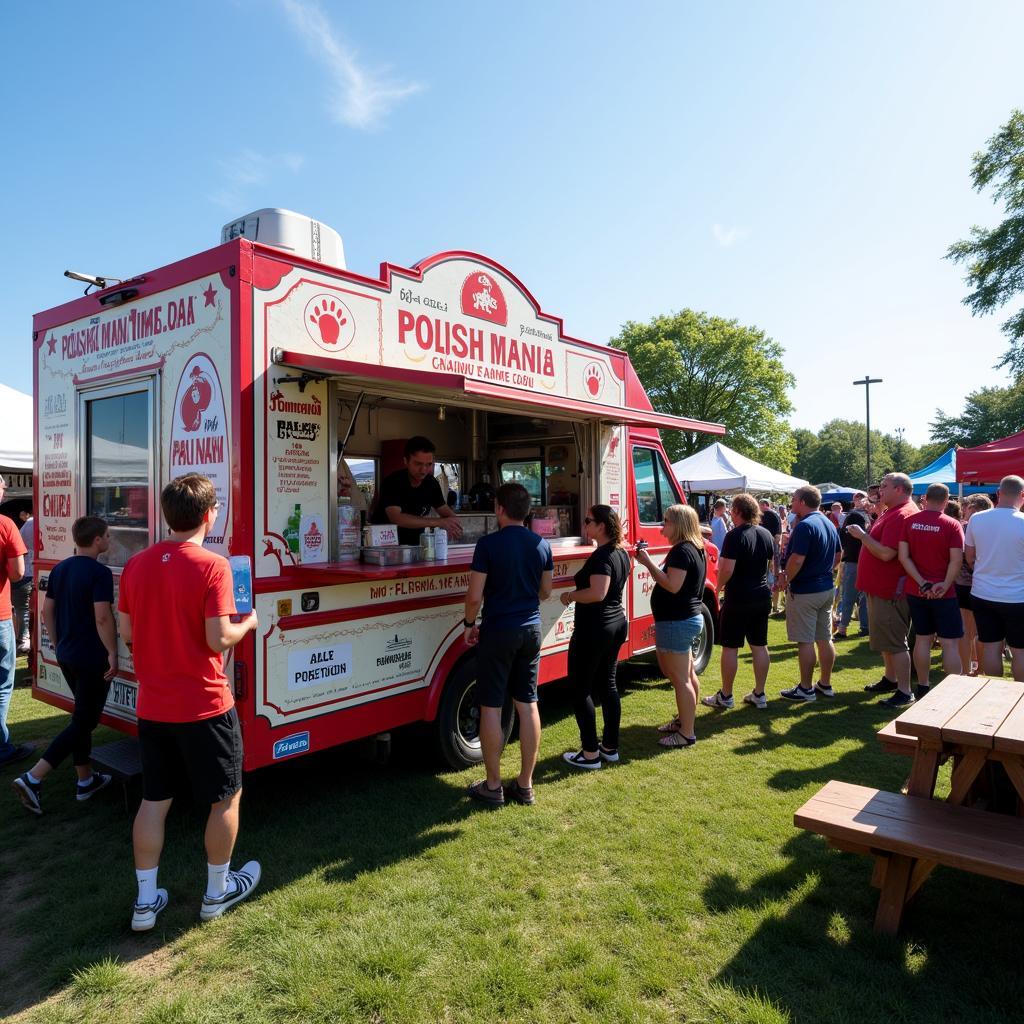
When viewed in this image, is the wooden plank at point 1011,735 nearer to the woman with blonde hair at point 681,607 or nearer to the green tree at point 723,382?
the woman with blonde hair at point 681,607

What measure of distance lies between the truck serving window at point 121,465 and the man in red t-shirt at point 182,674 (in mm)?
1180

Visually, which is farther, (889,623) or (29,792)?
(889,623)

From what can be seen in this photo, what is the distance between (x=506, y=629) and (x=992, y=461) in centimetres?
948

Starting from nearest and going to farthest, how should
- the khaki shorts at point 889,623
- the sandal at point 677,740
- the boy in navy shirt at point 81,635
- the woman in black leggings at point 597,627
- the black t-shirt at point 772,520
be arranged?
the boy in navy shirt at point 81,635 < the woman in black leggings at point 597,627 < the sandal at point 677,740 < the khaki shorts at point 889,623 < the black t-shirt at point 772,520

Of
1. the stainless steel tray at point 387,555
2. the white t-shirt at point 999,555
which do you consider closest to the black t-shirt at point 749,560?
the white t-shirt at point 999,555

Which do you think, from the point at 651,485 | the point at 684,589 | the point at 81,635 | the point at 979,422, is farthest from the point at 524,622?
the point at 979,422

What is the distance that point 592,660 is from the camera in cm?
434

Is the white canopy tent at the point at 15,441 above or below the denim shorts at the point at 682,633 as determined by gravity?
above

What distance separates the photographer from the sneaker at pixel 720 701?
18.9ft

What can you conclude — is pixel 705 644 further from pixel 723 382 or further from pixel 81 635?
pixel 723 382

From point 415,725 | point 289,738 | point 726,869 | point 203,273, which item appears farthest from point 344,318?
point 726,869

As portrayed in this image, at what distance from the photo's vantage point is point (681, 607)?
15.6 ft

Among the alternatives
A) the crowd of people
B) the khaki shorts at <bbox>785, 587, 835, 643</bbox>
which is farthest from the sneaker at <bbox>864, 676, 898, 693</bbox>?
the khaki shorts at <bbox>785, 587, 835, 643</bbox>

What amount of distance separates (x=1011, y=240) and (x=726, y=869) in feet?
77.4
